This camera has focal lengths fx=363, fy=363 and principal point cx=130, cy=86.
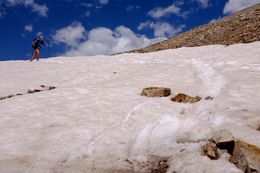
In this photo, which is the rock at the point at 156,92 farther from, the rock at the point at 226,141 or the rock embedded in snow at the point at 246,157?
the rock embedded in snow at the point at 246,157

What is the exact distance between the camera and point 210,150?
28.8 ft

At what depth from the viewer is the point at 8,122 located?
480 inches

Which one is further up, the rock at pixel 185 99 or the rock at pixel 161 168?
the rock at pixel 185 99

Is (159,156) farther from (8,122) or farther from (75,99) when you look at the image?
(75,99)

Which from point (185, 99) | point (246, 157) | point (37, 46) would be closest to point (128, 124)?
point (185, 99)

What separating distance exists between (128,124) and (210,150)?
348cm

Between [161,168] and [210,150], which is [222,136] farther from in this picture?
[161,168]

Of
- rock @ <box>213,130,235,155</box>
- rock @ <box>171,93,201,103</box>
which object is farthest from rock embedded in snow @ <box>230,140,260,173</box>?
rock @ <box>171,93,201,103</box>

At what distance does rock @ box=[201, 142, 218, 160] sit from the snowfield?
0.13m

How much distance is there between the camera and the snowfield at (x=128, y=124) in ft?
29.9

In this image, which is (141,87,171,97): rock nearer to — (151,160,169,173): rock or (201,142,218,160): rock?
(201,142,218,160): rock

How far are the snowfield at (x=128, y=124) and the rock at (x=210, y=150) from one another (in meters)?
0.13

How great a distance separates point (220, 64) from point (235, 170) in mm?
14806

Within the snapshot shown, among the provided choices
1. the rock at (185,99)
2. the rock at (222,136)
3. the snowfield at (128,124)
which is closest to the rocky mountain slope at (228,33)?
the snowfield at (128,124)
